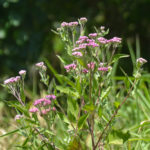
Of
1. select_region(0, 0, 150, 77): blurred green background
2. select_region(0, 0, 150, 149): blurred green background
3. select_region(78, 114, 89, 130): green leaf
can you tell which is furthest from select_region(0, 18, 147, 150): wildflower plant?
select_region(0, 0, 150, 77): blurred green background

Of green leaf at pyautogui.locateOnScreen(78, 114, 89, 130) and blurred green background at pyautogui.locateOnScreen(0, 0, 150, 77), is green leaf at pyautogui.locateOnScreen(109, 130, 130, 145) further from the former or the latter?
blurred green background at pyautogui.locateOnScreen(0, 0, 150, 77)

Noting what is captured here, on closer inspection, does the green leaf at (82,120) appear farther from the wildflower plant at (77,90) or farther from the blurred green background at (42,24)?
the blurred green background at (42,24)

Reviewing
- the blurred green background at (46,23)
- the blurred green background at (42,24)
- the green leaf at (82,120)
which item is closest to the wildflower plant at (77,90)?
the green leaf at (82,120)

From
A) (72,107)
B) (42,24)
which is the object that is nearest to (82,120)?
(72,107)

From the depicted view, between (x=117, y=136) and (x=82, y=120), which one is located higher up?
(x=82, y=120)

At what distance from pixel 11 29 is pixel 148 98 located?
2.01 meters

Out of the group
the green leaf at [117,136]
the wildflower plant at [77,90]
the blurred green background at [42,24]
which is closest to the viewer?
the wildflower plant at [77,90]

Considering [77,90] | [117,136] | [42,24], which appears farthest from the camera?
[42,24]

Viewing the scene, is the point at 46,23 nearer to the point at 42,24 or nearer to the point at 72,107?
the point at 42,24

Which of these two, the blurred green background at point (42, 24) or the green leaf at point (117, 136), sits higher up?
the blurred green background at point (42, 24)

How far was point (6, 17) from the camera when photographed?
127 inches

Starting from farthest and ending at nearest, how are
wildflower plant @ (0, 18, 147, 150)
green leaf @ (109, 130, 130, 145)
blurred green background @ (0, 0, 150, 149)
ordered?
blurred green background @ (0, 0, 150, 149) → green leaf @ (109, 130, 130, 145) → wildflower plant @ (0, 18, 147, 150)

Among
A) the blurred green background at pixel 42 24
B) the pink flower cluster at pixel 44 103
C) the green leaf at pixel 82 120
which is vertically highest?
the blurred green background at pixel 42 24

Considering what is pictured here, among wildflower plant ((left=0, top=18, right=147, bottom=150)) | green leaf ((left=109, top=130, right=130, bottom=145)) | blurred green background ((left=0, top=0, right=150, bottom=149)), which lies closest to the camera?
wildflower plant ((left=0, top=18, right=147, bottom=150))
